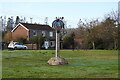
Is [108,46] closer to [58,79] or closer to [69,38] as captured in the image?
[69,38]

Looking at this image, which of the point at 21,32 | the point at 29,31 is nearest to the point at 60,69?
the point at 29,31

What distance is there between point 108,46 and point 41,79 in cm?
4199

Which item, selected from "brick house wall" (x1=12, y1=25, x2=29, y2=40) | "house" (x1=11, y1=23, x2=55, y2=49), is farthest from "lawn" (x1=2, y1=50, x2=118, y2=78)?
"brick house wall" (x1=12, y1=25, x2=29, y2=40)

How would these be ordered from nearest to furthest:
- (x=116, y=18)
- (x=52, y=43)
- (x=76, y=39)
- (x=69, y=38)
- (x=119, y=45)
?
(x=119, y=45) < (x=116, y=18) < (x=69, y=38) < (x=76, y=39) < (x=52, y=43)

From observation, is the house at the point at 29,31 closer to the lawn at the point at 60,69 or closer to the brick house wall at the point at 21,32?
the brick house wall at the point at 21,32

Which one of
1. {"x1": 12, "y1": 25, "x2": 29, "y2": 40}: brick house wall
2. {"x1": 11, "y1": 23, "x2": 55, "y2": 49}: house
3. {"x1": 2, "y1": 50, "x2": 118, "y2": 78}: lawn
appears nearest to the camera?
{"x1": 2, "y1": 50, "x2": 118, "y2": 78}: lawn

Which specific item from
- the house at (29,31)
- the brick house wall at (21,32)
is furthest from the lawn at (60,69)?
the brick house wall at (21,32)

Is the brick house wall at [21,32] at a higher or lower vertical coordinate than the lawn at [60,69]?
higher

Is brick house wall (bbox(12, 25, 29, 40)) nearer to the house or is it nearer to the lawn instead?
the house

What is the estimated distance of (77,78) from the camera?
9.96 metres

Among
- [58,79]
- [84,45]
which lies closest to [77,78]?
[58,79]

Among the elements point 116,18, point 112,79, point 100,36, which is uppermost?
point 116,18

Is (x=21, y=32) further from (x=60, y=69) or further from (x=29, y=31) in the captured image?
(x=60, y=69)

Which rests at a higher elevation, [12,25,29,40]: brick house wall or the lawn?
[12,25,29,40]: brick house wall
